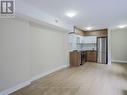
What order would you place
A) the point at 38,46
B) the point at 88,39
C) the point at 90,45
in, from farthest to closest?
the point at 90,45 < the point at 88,39 < the point at 38,46

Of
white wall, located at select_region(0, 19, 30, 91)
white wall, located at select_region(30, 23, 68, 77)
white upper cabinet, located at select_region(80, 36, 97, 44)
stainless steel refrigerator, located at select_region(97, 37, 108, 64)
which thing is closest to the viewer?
white wall, located at select_region(0, 19, 30, 91)

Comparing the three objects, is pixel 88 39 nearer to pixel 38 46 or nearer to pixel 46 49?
pixel 46 49

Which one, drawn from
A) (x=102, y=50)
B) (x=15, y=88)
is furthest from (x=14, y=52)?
(x=102, y=50)

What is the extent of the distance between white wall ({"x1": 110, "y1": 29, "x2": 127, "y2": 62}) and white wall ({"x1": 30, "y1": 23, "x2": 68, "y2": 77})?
13.8 feet

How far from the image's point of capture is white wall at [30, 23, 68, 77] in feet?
14.6

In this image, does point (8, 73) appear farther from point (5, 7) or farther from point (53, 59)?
point (53, 59)

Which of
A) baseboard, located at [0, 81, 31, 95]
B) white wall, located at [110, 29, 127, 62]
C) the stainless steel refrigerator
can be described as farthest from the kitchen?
baseboard, located at [0, 81, 31, 95]

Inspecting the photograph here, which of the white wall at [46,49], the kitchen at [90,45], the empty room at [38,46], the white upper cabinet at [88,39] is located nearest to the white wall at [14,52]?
the empty room at [38,46]

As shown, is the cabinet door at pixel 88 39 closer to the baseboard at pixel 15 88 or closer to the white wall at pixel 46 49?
the white wall at pixel 46 49

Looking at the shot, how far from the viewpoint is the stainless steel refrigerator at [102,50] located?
8.13 m

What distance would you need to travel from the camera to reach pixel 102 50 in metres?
8.30

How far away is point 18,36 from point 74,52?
4.26m

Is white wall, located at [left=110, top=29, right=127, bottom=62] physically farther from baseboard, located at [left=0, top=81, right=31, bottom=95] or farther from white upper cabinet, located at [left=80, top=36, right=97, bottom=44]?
baseboard, located at [left=0, top=81, right=31, bottom=95]

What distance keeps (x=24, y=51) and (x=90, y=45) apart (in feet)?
20.8
